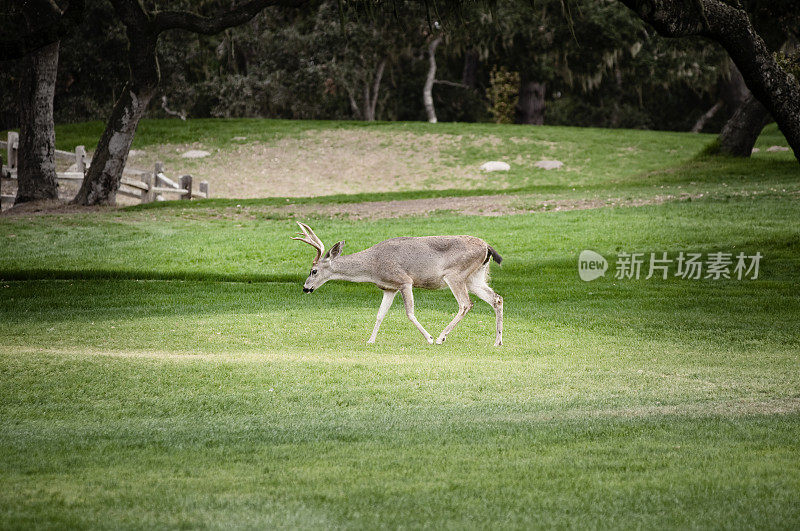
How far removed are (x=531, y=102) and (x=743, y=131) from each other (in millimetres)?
25194

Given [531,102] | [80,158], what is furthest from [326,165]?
[531,102]

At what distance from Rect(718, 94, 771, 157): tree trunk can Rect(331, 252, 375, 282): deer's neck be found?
26.4 metres

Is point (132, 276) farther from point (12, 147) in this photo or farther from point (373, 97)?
point (373, 97)

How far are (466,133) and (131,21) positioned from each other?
22494 mm

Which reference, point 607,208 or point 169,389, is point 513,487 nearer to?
point 169,389

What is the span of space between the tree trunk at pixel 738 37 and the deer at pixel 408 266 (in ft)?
21.0

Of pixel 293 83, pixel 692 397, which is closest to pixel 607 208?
pixel 692 397

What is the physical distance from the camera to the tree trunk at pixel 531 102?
6003 cm

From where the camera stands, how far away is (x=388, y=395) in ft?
31.7

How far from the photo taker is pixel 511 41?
52906 mm

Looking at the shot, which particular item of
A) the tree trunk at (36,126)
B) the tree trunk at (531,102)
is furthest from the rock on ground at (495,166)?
the tree trunk at (36,126)

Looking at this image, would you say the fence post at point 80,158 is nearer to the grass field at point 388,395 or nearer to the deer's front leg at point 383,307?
the grass field at point 388,395

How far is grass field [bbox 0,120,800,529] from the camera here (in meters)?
6.34

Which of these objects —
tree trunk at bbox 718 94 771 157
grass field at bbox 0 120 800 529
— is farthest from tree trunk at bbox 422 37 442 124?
grass field at bbox 0 120 800 529
